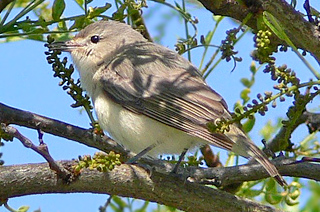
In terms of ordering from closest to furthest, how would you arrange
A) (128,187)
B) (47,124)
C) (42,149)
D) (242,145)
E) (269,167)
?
(42,149), (128,187), (269,167), (47,124), (242,145)

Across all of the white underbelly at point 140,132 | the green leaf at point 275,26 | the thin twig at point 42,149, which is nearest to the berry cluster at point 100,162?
the thin twig at point 42,149

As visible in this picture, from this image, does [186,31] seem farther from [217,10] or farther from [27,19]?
[27,19]

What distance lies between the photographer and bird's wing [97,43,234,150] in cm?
315

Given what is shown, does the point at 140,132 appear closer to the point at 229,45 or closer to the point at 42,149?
the point at 229,45

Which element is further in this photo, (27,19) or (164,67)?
(164,67)

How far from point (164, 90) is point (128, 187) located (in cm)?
108

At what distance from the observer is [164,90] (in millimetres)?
Answer: 3379

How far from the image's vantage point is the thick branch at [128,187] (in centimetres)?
223

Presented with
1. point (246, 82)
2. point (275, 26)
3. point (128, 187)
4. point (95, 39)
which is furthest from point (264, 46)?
point (95, 39)

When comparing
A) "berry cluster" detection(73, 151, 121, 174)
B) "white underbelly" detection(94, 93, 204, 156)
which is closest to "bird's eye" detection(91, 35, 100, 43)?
"white underbelly" detection(94, 93, 204, 156)

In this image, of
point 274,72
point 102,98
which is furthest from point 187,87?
point 274,72

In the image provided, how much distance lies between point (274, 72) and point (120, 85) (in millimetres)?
1611

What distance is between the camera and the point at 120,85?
11.5 ft

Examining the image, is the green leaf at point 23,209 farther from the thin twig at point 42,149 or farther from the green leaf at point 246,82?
the green leaf at point 246,82
